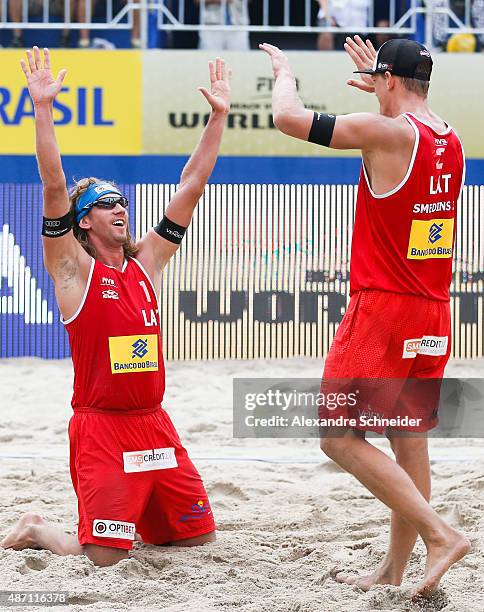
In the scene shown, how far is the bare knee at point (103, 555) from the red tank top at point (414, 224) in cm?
135

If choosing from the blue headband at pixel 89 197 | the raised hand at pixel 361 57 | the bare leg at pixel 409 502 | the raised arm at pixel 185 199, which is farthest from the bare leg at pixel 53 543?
the raised hand at pixel 361 57

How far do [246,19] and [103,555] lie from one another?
21.8 ft

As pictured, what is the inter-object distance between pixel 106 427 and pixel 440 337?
1355 mm

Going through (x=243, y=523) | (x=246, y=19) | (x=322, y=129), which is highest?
(x=246, y=19)

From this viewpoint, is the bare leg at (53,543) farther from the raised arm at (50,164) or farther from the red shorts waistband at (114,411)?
the raised arm at (50,164)

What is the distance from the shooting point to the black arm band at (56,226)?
13.0 ft

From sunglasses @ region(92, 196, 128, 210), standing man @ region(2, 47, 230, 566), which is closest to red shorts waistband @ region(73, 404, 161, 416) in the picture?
standing man @ region(2, 47, 230, 566)

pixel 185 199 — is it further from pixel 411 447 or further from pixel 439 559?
pixel 439 559

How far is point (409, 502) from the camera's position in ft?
11.3

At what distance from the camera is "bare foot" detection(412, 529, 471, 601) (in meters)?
3.38

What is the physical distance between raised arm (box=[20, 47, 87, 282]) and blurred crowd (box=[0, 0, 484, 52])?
5599 mm

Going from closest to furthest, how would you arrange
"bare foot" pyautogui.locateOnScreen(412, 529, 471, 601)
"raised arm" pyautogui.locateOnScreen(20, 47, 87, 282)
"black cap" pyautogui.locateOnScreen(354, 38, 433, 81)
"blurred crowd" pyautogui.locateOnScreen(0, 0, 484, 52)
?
"bare foot" pyautogui.locateOnScreen(412, 529, 471, 601)
"black cap" pyautogui.locateOnScreen(354, 38, 433, 81)
"raised arm" pyautogui.locateOnScreen(20, 47, 87, 282)
"blurred crowd" pyautogui.locateOnScreen(0, 0, 484, 52)

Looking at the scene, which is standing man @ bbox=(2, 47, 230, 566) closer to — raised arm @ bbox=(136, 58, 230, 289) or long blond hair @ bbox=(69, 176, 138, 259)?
long blond hair @ bbox=(69, 176, 138, 259)
